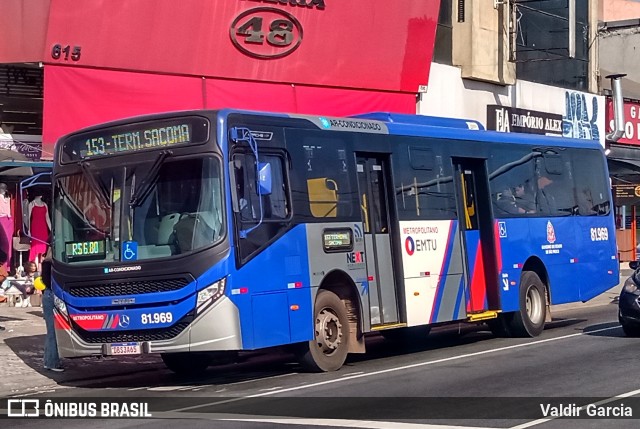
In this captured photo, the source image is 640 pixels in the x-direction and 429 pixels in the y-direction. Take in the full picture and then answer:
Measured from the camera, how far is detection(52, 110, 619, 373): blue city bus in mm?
12344

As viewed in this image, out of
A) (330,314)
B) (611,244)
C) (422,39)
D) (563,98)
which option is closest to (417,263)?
(330,314)

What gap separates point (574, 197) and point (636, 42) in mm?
28655

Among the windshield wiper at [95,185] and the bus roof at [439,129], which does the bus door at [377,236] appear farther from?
the windshield wiper at [95,185]

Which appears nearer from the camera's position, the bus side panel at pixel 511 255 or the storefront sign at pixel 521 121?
the bus side panel at pixel 511 255

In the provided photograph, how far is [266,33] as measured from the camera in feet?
73.9

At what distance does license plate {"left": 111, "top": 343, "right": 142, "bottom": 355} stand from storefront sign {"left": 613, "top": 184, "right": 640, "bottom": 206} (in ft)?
83.3

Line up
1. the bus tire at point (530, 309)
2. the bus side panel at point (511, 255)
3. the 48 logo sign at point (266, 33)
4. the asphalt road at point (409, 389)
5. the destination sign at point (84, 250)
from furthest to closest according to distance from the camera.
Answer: the 48 logo sign at point (266, 33), the bus tire at point (530, 309), the bus side panel at point (511, 255), the destination sign at point (84, 250), the asphalt road at point (409, 389)

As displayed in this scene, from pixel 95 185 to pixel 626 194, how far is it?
25479 millimetres

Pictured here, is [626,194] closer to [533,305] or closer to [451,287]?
[533,305]

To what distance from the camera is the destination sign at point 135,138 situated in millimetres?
12633

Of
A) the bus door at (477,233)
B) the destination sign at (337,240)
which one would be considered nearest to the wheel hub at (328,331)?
the destination sign at (337,240)

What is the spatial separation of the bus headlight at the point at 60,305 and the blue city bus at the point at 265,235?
0.02 metres

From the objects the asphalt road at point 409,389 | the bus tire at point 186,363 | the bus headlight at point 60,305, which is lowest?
the asphalt road at point 409,389

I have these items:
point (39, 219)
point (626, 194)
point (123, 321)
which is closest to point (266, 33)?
point (39, 219)
